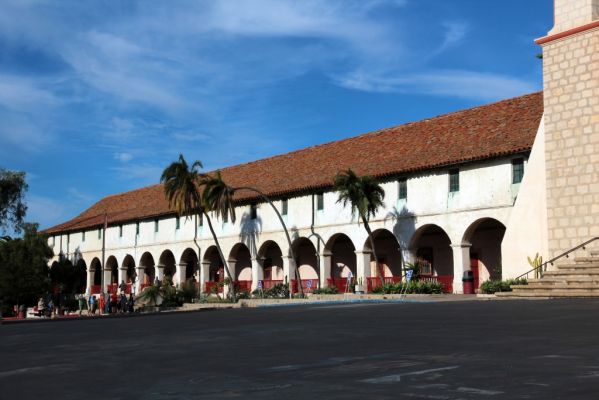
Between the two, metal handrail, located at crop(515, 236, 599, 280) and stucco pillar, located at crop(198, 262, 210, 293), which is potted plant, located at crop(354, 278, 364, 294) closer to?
metal handrail, located at crop(515, 236, 599, 280)

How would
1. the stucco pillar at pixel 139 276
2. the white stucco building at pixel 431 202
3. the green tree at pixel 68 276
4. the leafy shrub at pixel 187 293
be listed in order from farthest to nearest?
1. the green tree at pixel 68 276
2. the stucco pillar at pixel 139 276
3. the leafy shrub at pixel 187 293
4. the white stucco building at pixel 431 202

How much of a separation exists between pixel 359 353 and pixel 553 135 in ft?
65.0

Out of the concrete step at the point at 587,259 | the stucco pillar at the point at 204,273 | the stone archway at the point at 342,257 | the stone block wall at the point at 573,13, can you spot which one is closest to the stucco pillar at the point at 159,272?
the stucco pillar at the point at 204,273

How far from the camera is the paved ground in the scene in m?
5.38

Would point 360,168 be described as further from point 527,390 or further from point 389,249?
point 527,390

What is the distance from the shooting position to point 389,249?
3784cm

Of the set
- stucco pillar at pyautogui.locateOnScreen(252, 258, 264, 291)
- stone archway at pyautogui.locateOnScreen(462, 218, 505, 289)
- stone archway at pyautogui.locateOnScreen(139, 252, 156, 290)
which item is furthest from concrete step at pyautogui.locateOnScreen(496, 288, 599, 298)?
stone archway at pyautogui.locateOnScreen(139, 252, 156, 290)

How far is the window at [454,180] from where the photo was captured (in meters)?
31.3

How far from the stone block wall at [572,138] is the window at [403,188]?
8743 mm

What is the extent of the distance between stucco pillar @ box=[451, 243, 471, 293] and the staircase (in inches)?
291

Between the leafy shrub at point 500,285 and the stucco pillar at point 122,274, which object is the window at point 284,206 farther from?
the stucco pillar at point 122,274

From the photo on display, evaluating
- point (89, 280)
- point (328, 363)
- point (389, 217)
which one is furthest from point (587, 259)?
point (89, 280)

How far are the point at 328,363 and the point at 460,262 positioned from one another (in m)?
24.8

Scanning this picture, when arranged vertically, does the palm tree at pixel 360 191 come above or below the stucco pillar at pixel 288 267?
above
